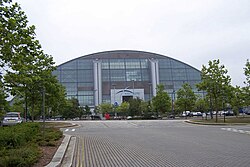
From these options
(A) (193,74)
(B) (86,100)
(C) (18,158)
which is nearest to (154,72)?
(A) (193,74)

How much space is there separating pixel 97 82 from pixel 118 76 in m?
8.01

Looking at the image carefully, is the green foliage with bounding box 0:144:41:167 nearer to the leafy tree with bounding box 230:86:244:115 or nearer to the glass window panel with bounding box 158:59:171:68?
the leafy tree with bounding box 230:86:244:115

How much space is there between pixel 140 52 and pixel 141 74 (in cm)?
983

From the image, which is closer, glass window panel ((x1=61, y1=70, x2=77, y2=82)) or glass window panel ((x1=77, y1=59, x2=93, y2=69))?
glass window panel ((x1=61, y1=70, x2=77, y2=82))

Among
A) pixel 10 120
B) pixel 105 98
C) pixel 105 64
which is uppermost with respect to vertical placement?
pixel 105 64

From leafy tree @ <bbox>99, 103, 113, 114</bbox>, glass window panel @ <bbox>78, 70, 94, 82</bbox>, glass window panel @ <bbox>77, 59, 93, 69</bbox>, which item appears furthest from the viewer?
glass window panel @ <bbox>77, 59, 93, 69</bbox>

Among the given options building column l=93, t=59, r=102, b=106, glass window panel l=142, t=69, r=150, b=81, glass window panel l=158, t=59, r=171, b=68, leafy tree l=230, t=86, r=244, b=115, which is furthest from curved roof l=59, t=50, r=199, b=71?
leafy tree l=230, t=86, r=244, b=115

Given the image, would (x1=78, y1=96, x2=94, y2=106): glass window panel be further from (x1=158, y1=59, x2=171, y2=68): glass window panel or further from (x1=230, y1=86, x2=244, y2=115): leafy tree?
(x1=230, y1=86, x2=244, y2=115): leafy tree

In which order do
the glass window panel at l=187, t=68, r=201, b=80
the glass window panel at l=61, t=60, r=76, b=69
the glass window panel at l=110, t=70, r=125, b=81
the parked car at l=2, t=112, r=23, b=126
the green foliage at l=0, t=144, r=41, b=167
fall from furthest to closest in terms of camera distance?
the glass window panel at l=187, t=68, r=201, b=80, the glass window panel at l=61, t=60, r=76, b=69, the glass window panel at l=110, t=70, r=125, b=81, the parked car at l=2, t=112, r=23, b=126, the green foliage at l=0, t=144, r=41, b=167

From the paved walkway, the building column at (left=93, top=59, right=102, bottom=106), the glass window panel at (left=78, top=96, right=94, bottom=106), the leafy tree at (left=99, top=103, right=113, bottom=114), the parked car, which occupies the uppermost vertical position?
the building column at (left=93, top=59, right=102, bottom=106)

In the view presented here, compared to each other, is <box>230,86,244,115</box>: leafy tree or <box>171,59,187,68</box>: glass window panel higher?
<box>171,59,187,68</box>: glass window panel

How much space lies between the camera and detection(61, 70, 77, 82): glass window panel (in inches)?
4250

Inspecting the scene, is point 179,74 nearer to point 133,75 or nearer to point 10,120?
point 133,75

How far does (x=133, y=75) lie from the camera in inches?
4299
